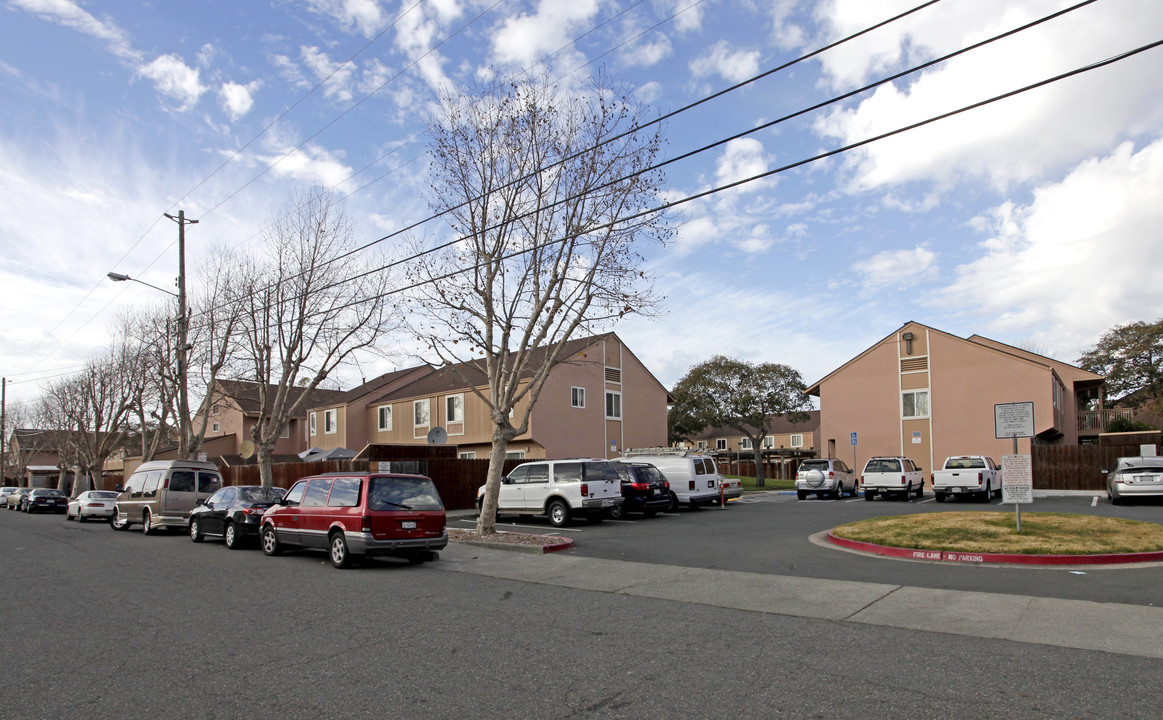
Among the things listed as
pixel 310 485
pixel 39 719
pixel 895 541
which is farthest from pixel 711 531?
pixel 39 719

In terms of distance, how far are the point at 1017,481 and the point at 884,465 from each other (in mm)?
16483

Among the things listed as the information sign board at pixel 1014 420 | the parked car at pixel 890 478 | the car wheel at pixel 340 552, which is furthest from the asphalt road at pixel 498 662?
the parked car at pixel 890 478

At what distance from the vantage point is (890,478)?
29234 mm

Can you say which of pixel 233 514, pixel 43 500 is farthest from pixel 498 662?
pixel 43 500

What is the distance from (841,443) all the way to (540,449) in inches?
679

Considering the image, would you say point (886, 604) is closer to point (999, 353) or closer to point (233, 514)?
point (233, 514)

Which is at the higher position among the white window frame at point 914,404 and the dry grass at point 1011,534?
the white window frame at point 914,404

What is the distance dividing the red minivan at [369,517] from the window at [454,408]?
82.1 ft

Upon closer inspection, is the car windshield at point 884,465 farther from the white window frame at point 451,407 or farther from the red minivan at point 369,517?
the red minivan at point 369,517

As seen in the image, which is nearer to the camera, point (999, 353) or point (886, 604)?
point (886, 604)

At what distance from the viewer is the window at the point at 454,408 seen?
131ft

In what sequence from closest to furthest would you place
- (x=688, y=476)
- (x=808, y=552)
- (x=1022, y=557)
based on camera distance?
1. (x=1022, y=557)
2. (x=808, y=552)
3. (x=688, y=476)

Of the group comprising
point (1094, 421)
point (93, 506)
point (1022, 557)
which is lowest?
point (93, 506)

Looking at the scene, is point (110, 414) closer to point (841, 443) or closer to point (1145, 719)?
point (841, 443)
